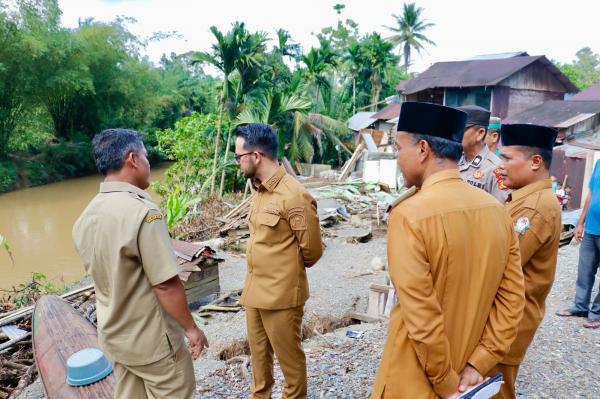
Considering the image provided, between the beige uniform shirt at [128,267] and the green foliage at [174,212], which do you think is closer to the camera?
the beige uniform shirt at [128,267]

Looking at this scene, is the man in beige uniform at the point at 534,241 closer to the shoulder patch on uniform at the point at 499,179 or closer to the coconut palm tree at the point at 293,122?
the shoulder patch on uniform at the point at 499,179

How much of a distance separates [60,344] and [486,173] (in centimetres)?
359

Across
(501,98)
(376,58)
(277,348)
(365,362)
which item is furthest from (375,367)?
(376,58)

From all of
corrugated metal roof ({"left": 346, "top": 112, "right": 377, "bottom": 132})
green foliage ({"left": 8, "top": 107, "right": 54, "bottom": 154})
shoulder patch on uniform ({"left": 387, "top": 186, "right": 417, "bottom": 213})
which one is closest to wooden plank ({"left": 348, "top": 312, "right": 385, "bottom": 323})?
shoulder patch on uniform ({"left": 387, "top": 186, "right": 417, "bottom": 213})

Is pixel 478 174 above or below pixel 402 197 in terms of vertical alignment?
below

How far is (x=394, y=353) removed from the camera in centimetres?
162

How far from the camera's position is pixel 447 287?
60.8 inches

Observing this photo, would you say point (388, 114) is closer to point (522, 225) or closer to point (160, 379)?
point (522, 225)

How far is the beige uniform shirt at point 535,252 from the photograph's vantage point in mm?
2055

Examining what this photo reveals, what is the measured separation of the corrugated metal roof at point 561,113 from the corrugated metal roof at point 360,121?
10.4 meters

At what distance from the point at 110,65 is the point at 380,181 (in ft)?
51.2

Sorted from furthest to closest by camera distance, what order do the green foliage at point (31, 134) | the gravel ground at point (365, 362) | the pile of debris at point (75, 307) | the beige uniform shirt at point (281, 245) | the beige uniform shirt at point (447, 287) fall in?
the green foliage at point (31, 134), the pile of debris at point (75, 307), the gravel ground at point (365, 362), the beige uniform shirt at point (281, 245), the beige uniform shirt at point (447, 287)

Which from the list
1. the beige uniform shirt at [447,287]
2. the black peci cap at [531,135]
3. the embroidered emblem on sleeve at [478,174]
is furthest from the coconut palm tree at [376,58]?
the beige uniform shirt at [447,287]

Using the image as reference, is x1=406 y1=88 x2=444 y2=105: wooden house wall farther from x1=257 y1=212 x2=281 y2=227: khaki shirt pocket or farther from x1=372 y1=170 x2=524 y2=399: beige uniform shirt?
x1=372 y1=170 x2=524 y2=399: beige uniform shirt
